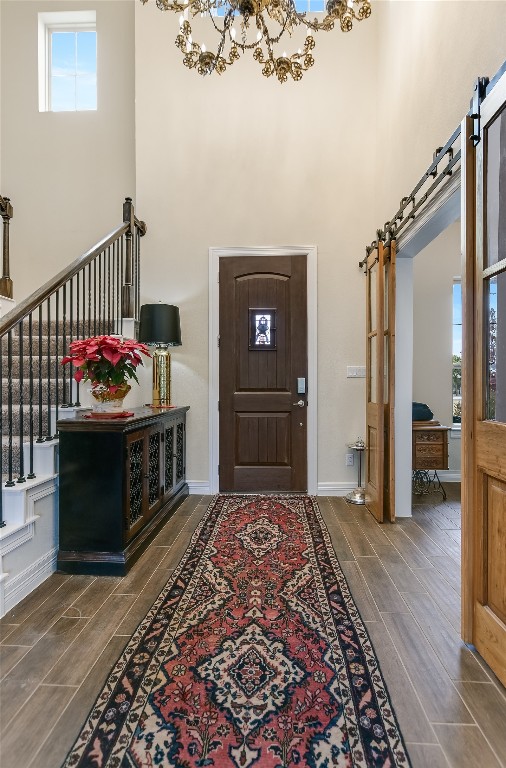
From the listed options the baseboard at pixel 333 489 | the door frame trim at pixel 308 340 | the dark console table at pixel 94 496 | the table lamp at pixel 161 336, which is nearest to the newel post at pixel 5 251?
the table lamp at pixel 161 336

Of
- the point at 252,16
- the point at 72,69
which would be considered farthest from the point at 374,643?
the point at 72,69

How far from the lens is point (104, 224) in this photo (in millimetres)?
4961

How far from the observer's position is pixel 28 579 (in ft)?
7.71

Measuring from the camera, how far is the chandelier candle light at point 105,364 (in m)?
2.61

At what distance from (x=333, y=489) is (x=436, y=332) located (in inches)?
83.0

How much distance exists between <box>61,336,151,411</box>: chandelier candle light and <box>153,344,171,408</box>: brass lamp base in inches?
47.5

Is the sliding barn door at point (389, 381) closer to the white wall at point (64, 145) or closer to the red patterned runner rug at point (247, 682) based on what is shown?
the red patterned runner rug at point (247, 682)

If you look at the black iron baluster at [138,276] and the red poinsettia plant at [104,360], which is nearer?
the red poinsettia plant at [104,360]

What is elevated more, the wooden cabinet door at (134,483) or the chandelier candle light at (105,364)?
the chandelier candle light at (105,364)

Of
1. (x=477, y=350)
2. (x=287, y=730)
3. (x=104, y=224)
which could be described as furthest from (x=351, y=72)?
(x=287, y=730)

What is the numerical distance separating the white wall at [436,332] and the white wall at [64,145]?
3409 millimetres

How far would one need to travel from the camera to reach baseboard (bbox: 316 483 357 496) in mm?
4348

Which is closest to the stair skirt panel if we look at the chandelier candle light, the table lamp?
the chandelier candle light

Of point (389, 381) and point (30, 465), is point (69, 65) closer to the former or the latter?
point (30, 465)
